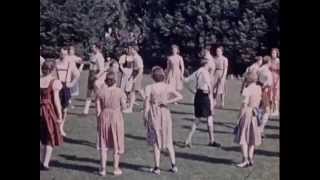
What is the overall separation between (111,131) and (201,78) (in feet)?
1.98

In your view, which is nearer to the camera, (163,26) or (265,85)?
(265,85)

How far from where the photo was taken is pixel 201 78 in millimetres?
3863

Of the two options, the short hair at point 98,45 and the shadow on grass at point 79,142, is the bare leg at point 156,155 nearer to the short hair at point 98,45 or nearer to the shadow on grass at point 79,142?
the shadow on grass at point 79,142

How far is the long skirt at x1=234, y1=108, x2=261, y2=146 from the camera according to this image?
385 cm

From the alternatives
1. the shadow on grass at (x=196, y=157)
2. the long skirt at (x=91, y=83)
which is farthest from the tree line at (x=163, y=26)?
the shadow on grass at (x=196, y=157)

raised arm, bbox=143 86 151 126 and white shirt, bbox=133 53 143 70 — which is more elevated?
white shirt, bbox=133 53 143 70

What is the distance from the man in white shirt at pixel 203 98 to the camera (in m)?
3.86

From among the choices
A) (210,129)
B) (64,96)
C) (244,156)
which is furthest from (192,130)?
(64,96)

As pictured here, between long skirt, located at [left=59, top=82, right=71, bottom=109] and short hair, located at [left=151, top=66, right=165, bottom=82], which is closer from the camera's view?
short hair, located at [left=151, top=66, right=165, bottom=82]

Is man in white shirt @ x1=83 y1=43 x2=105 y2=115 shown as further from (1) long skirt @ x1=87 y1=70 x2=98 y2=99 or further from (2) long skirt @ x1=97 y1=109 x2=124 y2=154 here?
(2) long skirt @ x1=97 y1=109 x2=124 y2=154

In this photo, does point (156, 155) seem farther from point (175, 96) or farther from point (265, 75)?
point (265, 75)

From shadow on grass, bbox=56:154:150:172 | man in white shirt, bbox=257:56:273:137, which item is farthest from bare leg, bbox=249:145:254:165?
shadow on grass, bbox=56:154:150:172

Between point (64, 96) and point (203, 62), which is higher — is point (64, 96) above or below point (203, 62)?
below

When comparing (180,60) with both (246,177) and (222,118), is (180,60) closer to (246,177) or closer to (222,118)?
(222,118)
